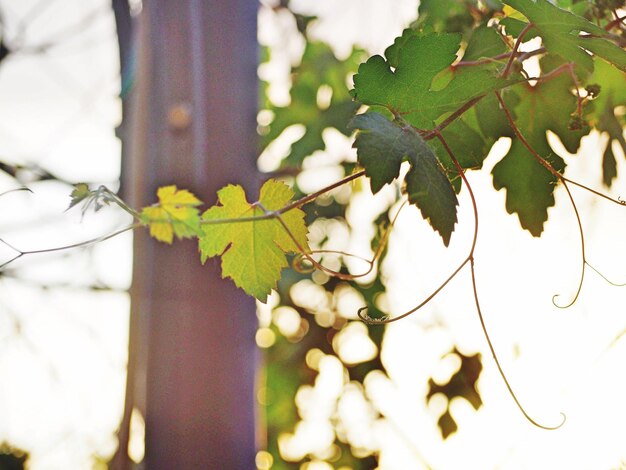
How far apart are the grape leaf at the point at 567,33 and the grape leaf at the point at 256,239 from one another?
0.20 meters

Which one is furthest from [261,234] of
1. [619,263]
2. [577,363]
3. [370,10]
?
[370,10]

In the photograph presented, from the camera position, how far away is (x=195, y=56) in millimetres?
867

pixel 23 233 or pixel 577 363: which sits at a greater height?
pixel 23 233

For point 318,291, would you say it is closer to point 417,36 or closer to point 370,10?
point 370,10

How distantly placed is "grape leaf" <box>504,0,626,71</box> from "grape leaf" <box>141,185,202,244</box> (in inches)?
9.7

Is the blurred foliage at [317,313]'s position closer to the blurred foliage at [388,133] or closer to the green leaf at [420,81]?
the blurred foliage at [388,133]

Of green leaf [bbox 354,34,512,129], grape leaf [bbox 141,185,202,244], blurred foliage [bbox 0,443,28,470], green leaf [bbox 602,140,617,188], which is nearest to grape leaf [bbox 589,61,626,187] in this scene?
green leaf [bbox 602,140,617,188]

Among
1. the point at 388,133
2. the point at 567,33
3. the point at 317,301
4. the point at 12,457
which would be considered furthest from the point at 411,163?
the point at 317,301

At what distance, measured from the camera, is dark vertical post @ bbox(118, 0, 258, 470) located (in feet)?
2.63

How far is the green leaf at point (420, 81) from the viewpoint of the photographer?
440 millimetres

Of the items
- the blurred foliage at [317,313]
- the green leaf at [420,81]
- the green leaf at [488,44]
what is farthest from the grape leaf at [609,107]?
the blurred foliage at [317,313]

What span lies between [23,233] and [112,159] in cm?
20

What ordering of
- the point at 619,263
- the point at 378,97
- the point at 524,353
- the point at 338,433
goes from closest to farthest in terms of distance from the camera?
1. the point at 378,97
2. the point at 619,263
3. the point at 524,353
4. the point at 338,433

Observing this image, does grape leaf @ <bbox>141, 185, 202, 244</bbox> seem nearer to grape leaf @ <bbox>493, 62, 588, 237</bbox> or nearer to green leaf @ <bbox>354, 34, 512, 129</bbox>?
green leaf @ <bbox>354, 34, 512, 129</bbox>
